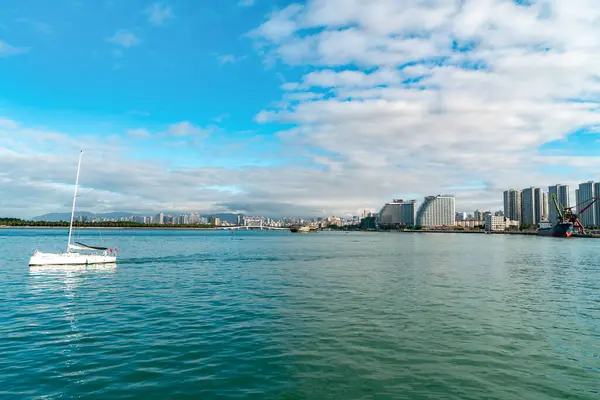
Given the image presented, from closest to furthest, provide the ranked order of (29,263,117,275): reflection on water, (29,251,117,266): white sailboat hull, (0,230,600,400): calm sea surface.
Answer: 1. (0,230,600,400): calm sea surface
2. (29,263,117,275): reflection on water
3. (29,251,117,266): white sailboat hull

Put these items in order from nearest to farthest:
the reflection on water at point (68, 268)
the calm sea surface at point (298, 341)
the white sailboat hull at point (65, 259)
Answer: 1. the calm sea surface at point (298, 341)
2. the reflection on water at point (68, 268)
3. the white sailboat hull at point (65, 259)

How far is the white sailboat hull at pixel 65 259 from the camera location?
47.0 meters

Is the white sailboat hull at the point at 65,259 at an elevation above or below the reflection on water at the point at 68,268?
above

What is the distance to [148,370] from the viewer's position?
13508 millimetres

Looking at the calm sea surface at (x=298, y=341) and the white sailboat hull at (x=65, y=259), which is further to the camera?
the white sailboat hull at (x=65, y=259)

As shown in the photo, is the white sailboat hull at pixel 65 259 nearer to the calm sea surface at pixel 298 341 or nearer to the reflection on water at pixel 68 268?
the reflection on water at pixel 68 268

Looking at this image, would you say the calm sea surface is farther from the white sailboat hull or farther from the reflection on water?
the white sailboat hull

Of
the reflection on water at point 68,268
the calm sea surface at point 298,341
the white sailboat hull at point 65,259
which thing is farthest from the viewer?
the white sailboat hull at point 65,259

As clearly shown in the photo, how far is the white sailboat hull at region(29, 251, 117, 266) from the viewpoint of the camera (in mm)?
46984

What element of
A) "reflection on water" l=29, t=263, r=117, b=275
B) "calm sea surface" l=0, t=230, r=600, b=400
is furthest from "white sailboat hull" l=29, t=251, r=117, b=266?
"calm sea surface" l=0, t=230, r=600, b=400

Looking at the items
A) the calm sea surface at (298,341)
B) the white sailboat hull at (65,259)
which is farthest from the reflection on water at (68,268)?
the calm sea surface at (298,341)

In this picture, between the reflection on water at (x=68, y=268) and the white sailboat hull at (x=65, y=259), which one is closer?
the reflection on water at (x=68, y=268)

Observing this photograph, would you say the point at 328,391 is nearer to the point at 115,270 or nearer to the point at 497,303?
the point at 497,303

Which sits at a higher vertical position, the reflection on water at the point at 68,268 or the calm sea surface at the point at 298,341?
the calm sea surface at the point at 298,341
